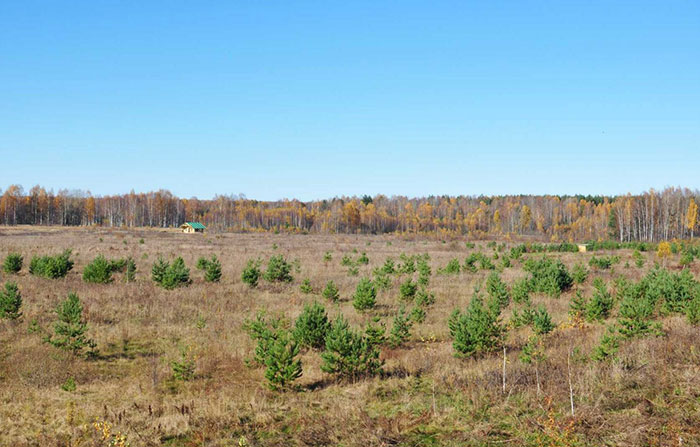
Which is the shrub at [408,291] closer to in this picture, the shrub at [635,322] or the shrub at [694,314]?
the shrub at [635,322]

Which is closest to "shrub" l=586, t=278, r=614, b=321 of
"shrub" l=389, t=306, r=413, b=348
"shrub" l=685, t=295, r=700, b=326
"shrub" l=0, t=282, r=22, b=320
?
"shrub" l=685, t=295, r=700, b=326

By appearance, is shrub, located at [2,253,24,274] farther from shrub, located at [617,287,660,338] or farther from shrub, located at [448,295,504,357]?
shrub, located at [617,287,660,338]

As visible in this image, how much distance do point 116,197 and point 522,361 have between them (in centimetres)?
14733

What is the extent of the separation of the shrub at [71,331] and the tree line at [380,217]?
85.1 metres

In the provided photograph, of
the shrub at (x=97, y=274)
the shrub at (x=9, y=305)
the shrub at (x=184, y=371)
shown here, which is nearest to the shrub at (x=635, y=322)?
the shrub at (x=184, y=371)

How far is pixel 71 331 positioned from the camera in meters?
12.1

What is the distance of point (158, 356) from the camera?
42.0 feet

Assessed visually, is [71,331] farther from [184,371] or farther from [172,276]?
[172,276]

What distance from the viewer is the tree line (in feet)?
301

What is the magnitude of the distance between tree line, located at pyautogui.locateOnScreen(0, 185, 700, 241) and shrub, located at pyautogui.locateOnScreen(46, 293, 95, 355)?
279ft

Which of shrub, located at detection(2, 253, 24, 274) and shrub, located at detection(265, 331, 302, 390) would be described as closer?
shrub, located at detection(265, 331, 302, 390)

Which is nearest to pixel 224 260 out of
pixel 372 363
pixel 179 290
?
pixel 179 290

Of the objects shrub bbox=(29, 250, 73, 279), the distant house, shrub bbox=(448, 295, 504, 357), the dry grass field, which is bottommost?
the dry grass field

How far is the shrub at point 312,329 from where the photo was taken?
1323 cm
